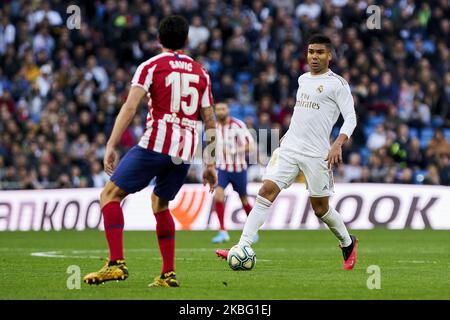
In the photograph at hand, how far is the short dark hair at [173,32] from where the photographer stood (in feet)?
32.1

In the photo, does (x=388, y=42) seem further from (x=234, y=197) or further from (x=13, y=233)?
(x=13, y=233)

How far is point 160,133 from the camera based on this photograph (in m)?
9.80

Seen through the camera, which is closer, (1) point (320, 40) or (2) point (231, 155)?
(1) point (320, 40)

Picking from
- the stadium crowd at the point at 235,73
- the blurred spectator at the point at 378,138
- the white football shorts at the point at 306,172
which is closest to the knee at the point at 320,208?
the white football shorts at the point at 306,172

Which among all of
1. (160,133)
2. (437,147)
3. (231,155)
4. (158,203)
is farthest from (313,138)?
(437,147)

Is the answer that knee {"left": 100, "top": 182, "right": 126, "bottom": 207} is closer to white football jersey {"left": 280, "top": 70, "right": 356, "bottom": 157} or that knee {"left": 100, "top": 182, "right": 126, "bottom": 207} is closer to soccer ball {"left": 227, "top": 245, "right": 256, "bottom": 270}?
soccer ball {"left": 227, "top": 245, "right": 256, "bottom": 270}

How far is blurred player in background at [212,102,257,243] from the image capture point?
736 inches

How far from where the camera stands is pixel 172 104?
984 centimetres

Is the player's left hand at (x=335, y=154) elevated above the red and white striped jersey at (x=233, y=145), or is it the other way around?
the player's left hand at (x=335, y=154)

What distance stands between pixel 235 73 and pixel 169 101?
17733 mm

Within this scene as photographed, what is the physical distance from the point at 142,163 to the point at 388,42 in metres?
19.4

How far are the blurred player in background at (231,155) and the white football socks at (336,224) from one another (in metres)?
6.33

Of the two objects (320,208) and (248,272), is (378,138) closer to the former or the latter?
(320,208)

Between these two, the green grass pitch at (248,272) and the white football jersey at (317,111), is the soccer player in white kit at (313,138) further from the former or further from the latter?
the green grass pitch at (248,272)
